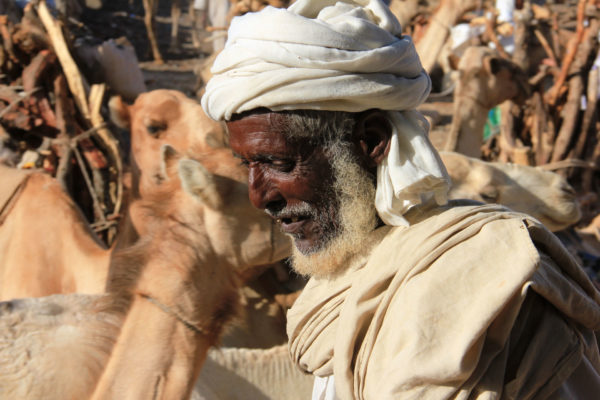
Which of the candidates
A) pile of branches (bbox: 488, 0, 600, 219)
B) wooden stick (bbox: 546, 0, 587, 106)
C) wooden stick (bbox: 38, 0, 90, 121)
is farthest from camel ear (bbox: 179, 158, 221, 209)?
wooden stick (bbox: 546, 0, 587, 106)

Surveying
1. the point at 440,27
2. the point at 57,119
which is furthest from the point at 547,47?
the point at 57,119

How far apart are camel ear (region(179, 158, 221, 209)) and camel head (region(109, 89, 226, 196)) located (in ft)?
1.69

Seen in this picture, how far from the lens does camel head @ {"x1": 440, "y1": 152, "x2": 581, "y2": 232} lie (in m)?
3.37

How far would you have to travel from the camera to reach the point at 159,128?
3418mm

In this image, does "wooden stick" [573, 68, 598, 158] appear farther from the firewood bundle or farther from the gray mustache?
the gray mustache

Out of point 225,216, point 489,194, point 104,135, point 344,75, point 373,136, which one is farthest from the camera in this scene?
point 104,135

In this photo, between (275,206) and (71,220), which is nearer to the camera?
(275,206)

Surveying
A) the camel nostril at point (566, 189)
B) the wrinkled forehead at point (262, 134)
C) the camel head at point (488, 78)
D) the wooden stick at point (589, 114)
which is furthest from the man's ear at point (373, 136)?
the wooden stick at point (589, 114)

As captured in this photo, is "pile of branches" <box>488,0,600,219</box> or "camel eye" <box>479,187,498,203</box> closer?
"camel eye" <box>479,187,498,203</box>

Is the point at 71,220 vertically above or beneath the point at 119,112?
beneath

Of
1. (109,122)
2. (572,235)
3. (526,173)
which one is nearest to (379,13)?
(526,173)

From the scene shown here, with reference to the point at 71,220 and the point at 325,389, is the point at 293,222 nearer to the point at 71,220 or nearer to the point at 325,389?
the point at 325,389

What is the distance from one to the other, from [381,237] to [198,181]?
3.44 feet

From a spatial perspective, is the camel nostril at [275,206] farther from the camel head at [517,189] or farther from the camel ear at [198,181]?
the camel head at [517,189]
